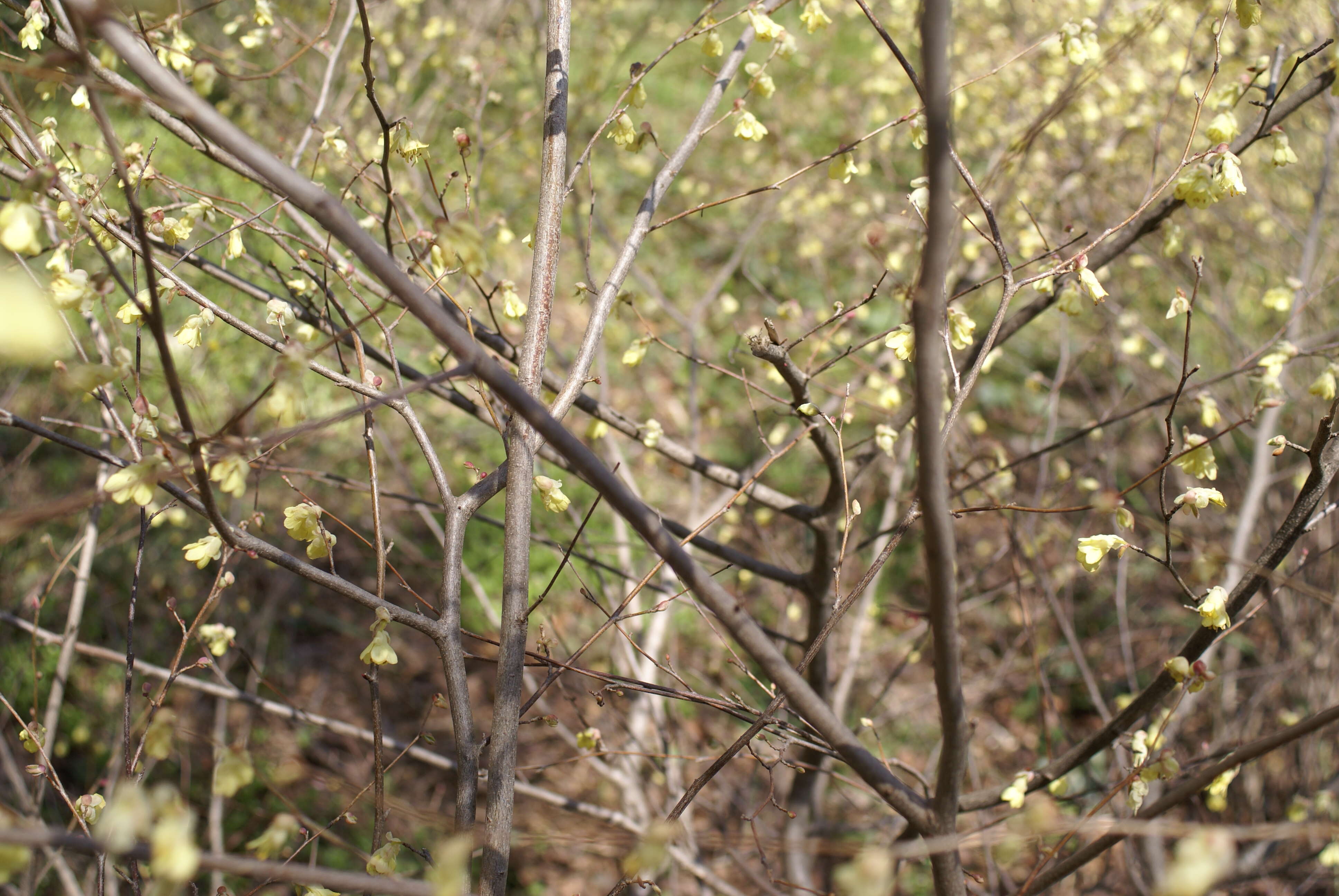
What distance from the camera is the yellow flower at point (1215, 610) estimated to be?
4.27 ft

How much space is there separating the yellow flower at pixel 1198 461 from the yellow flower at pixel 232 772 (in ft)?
4.84

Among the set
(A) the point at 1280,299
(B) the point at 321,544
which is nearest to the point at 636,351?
(B) the point at 321,544

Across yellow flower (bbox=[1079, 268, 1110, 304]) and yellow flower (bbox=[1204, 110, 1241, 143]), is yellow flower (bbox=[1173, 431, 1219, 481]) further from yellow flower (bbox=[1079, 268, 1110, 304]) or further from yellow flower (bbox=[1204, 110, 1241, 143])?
yellow flower (bbox=[1204, 110, 1241, 143])

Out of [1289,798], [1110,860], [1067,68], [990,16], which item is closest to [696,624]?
[1110,860]

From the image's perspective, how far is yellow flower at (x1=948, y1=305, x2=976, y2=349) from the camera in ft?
4.91

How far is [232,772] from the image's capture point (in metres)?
0.99

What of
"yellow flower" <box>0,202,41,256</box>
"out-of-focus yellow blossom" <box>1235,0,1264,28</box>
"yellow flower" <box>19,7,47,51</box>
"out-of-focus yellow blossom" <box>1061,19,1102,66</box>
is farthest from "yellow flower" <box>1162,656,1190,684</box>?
"yellow flower" <box>19,7,47,51</box>

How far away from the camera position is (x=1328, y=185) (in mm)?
3869

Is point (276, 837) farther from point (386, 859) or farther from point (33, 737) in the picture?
point (33, 737)

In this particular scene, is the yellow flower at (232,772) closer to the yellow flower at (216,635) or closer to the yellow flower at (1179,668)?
the yellow flower at (216,635)

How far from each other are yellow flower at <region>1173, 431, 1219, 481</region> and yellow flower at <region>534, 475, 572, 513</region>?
105 centimetres

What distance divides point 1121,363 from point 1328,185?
3.84ft

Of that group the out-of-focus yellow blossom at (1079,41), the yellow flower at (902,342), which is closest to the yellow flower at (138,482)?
the yellow flower at (902,342)

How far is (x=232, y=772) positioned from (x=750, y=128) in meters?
1.46
